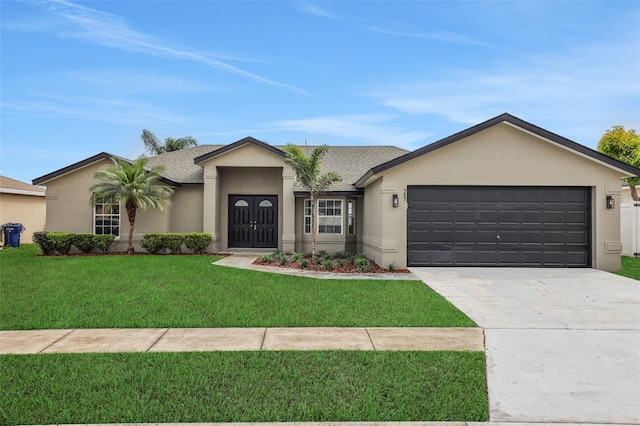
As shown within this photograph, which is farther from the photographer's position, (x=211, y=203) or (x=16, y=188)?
(x=16, y=188)

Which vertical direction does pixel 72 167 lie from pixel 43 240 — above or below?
above

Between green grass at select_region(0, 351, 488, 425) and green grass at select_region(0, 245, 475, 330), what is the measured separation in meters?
1.51

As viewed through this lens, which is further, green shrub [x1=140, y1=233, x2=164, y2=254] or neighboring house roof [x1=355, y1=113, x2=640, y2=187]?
green shrub [x1=140, y1=233, x2=164, y2=254]

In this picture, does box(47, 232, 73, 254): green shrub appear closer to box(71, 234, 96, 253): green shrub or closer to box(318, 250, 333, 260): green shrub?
Answer: box(71, 234, 96, 253): green shrub

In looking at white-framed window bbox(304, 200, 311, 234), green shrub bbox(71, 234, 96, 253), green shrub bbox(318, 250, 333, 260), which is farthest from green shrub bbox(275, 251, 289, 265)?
green shrub bbox(71, 234, 96, 253)

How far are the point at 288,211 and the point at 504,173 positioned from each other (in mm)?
8531

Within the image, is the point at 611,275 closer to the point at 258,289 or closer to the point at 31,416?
the point at 258,289

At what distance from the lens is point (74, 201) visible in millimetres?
17000

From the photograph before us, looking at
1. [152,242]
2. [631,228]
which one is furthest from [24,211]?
[631,228]

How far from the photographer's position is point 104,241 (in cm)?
1606

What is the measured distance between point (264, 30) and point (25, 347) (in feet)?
39.5

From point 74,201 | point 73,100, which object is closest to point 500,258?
point 74,201

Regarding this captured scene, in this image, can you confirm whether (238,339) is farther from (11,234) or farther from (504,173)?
(11,234)

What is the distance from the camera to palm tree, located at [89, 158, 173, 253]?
1562 cm
